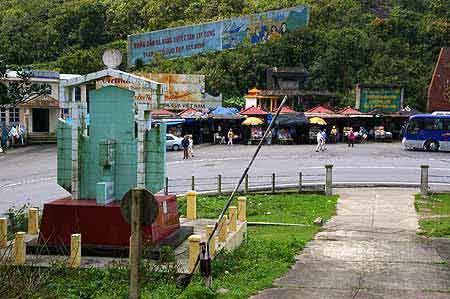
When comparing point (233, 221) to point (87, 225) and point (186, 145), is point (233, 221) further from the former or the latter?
point (186, 145)

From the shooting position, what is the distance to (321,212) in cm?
2061

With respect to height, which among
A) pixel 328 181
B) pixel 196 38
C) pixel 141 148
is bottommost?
pixel 328 181

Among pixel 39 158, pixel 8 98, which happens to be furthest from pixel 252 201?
pixel 8 98

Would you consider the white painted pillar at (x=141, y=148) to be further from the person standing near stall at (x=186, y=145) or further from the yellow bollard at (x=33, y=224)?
the person standing near stall at (x=186, y=145)

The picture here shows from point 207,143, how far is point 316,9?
34408 millimetres

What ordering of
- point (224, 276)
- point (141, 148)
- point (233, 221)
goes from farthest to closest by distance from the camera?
point (233, 221) < point (141, 148) < point (224, 276)

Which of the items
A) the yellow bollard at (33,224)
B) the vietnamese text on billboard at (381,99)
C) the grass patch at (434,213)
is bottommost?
the grass patch at (434,213)

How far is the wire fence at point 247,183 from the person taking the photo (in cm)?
2484

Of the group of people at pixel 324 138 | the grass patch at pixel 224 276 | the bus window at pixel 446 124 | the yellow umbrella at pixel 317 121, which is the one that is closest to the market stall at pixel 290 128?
the yellow umbrella at pixel 317 121

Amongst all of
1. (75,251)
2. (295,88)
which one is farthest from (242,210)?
(295,88)

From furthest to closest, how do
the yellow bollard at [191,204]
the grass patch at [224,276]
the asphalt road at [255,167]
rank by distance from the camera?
1. the asphalt road at [255,167]
2. the yellow bollard at [191,204]
3. the grass patch at [224,276]

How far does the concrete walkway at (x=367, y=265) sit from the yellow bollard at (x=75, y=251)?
336 centimetres

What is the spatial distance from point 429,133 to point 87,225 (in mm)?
32516

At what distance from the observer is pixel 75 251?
455 inches
